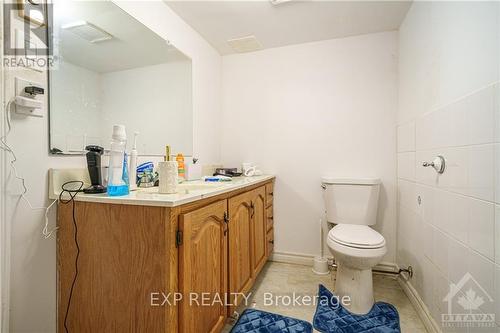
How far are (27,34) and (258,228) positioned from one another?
→ 1.54m

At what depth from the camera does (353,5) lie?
162 centimetres

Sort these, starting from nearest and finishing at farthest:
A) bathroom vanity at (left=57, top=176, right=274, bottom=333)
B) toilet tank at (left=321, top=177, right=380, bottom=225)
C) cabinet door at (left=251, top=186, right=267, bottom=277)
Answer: bathroom vanity at (left=57, top=176, right=274, bottom=333) → cabinet door at (left=251, top=186, right=267, bottom=277) → toilet tank at (left=321, top=177, right=380, bottom=225)

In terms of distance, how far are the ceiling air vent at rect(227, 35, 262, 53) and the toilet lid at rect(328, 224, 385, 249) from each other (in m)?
1.66

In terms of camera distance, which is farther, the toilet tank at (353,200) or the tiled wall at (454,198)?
the toilet tank at (353,200)

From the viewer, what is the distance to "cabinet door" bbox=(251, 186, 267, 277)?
63.5 inches

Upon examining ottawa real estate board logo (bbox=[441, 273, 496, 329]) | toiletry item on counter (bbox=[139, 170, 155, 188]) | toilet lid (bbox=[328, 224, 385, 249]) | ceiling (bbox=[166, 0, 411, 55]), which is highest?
ceiling (bbox=[166, 0, 411, 55])

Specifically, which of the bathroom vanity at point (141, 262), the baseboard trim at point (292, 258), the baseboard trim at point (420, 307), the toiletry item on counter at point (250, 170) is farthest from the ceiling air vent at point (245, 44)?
the baseboard trim at point (420, 307)

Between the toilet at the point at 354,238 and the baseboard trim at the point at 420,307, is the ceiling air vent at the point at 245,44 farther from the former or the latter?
the baseboard trim at the point at 420,307

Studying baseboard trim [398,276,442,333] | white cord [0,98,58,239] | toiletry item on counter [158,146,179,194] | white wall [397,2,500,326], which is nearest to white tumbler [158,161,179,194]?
toiletry item on counter [158,146,179,194]

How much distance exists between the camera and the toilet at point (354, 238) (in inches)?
54.2

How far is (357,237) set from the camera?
145 centimetres

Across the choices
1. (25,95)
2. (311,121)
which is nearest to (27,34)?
(25,95)

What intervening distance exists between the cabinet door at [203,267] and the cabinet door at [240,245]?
7cm

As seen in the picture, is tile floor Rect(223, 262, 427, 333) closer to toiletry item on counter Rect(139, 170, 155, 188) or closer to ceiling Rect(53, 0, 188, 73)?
toiletry item on counter Rect(139, 170, 155, 188)
